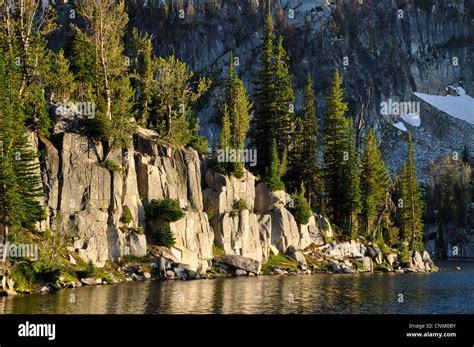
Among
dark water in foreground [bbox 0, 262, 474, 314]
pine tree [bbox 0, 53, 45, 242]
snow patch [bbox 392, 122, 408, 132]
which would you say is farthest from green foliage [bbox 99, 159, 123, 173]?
snow patch [bbox 392, 122, 408, 132]

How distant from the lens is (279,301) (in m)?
38.6

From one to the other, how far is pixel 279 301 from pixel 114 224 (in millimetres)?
26480

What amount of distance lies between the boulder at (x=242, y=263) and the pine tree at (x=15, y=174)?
899 inches

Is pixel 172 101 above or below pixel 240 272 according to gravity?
above

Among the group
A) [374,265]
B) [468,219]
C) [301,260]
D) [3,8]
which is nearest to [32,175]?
[3,8]

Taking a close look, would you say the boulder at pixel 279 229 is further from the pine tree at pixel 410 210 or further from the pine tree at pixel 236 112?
the pine tree at pixel 410 210

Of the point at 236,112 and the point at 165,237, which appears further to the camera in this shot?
the point at 236,112

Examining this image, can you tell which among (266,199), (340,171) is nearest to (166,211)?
(266,199)

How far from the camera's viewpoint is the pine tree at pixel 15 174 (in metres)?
47.4

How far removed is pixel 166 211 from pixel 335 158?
3991cm

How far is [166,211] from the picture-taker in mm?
64250

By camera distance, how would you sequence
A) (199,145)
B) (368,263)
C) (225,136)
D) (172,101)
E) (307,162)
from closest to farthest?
(172,101) < (199,145) < (368,263) < (225,136) < (307,162)

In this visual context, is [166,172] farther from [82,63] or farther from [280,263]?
[82,63]
